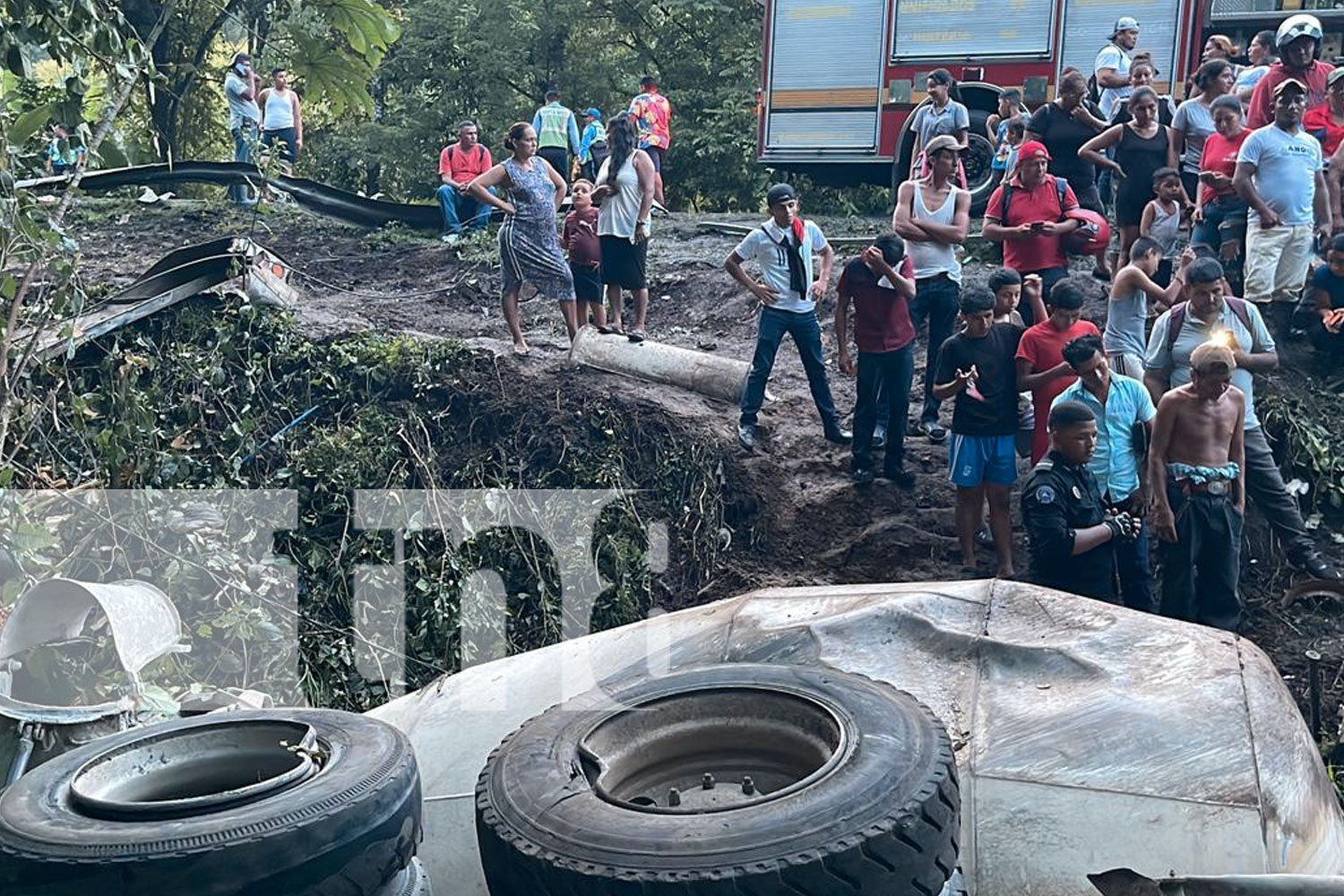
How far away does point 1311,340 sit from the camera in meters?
8.76

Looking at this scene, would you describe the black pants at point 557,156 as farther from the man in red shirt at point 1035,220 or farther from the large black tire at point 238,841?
the large black tire at point 238,841

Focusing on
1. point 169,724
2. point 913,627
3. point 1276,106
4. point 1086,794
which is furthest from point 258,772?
point 1276,106

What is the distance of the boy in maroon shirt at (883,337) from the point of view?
7816 millimetres

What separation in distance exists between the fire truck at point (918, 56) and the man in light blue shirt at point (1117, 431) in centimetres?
536

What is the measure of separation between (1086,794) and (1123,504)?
132 inches

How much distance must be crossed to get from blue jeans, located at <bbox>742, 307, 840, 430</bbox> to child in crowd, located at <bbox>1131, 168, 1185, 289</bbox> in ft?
7.84

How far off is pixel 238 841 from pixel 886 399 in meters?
6.13

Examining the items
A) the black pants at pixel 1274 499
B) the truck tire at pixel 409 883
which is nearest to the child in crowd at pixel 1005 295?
the black pants at pixel 1274 499

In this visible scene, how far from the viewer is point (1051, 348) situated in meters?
6.81

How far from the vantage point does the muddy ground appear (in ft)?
24.9

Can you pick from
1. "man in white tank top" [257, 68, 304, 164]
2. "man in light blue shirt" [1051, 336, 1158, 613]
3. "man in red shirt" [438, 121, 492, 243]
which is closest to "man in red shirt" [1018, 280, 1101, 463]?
"man in light blue shirt" [1051, 336, 1158, 613]

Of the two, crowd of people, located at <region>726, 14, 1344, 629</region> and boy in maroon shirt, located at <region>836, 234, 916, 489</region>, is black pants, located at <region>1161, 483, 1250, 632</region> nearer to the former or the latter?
crowd of people, located at <region>726, 14, 1344, 629</region>

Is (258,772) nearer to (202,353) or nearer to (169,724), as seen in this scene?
(169,724)

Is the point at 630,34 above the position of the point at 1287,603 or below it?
above
